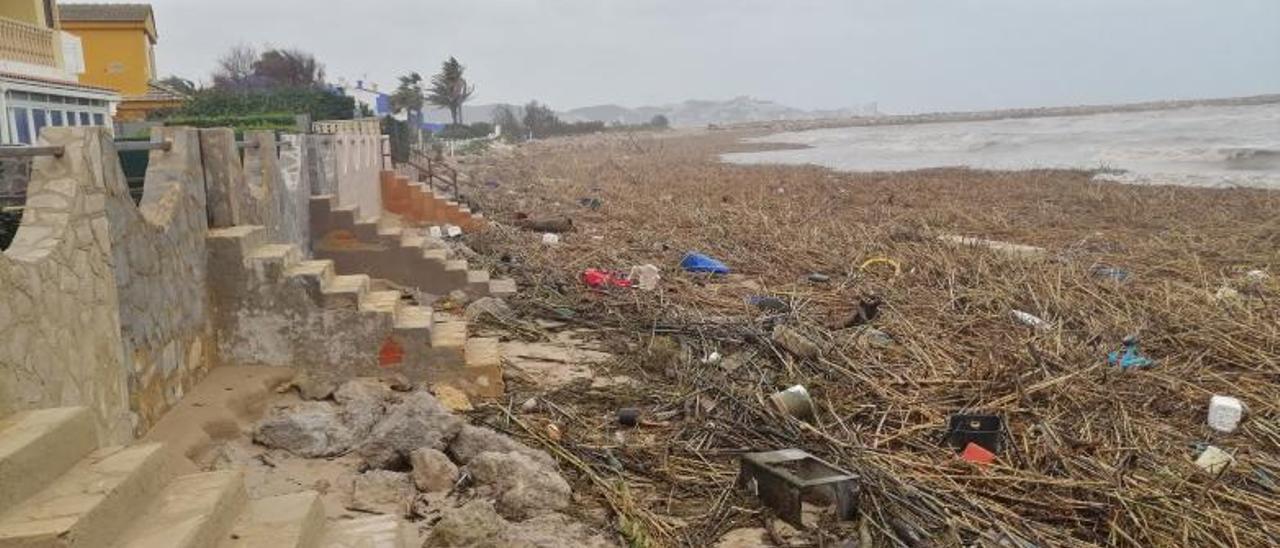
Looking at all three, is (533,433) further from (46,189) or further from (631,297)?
(631,297)

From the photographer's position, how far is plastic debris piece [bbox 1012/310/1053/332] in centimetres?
859

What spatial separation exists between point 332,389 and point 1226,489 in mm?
5679

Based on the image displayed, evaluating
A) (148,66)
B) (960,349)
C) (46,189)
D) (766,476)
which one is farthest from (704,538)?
(148,66)

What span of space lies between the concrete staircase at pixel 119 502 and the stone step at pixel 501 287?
6593 mm

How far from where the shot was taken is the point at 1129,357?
7711mm

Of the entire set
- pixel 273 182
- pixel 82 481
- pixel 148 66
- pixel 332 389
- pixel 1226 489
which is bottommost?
pixel 1226 489

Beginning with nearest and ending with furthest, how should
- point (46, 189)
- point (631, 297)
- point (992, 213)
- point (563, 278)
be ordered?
point (46, 189), point (631, 297), point (563, 278), point (992, 213)

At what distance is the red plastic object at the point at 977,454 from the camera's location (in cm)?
563

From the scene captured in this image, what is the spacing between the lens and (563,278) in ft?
37.9

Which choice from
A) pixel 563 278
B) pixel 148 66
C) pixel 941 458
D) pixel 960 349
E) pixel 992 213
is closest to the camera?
pixel 941 458

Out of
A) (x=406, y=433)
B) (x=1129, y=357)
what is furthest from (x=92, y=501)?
(x=1129, y=357)

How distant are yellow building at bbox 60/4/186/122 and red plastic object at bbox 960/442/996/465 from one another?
83.9ft

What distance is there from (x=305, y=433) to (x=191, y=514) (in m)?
2.26

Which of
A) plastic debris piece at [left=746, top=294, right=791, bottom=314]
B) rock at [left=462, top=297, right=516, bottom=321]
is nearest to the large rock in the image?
rock at [left=462, top=297, right=516, bottom=321]
